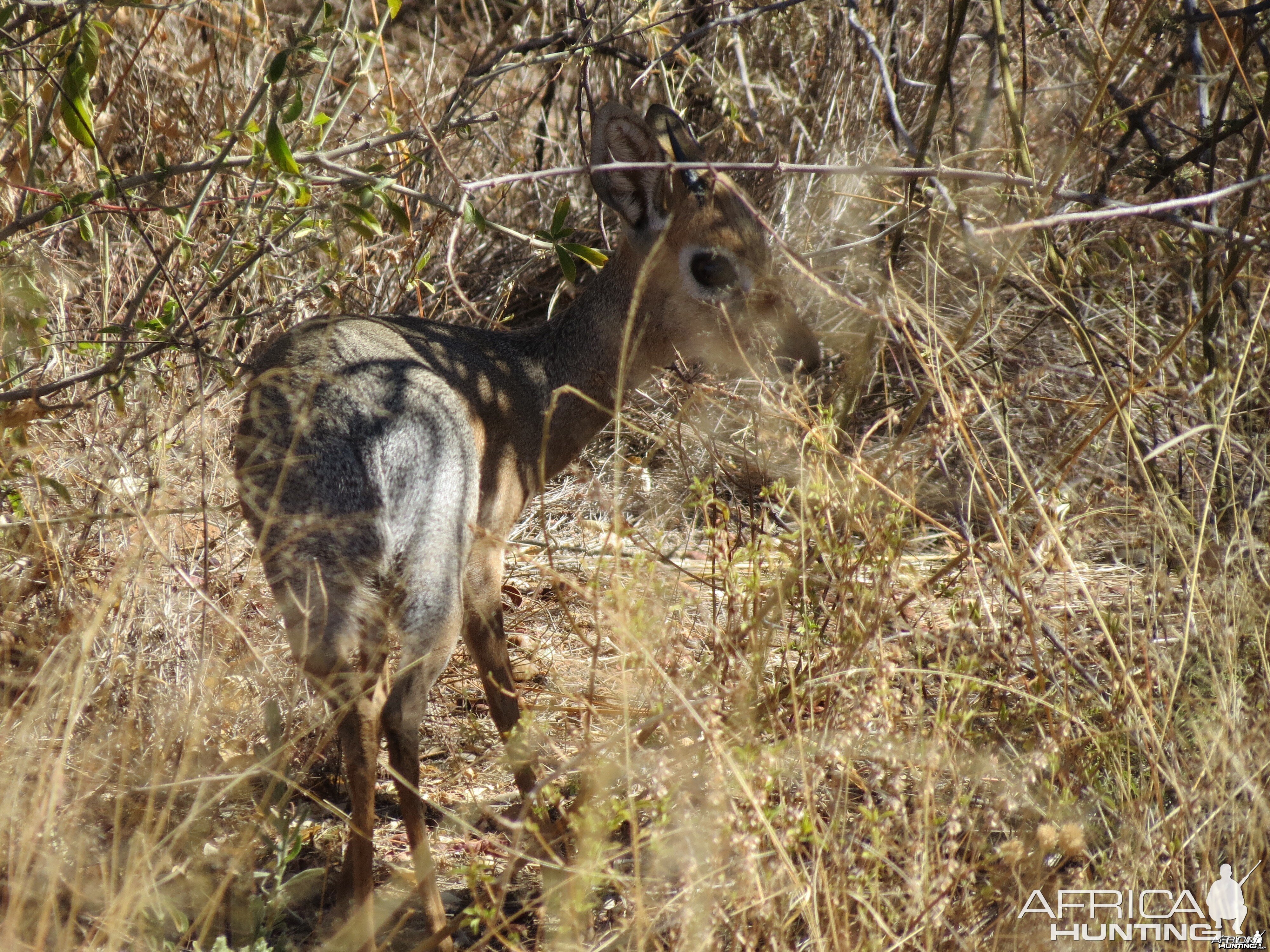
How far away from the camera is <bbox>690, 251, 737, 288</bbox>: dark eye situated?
412cm

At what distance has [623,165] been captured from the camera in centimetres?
293

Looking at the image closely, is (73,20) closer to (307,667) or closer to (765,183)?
(307,667)

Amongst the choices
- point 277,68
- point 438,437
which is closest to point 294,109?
point 277,68

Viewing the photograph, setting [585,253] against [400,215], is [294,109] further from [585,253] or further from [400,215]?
[585,253]

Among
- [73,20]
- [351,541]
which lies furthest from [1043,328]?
[73,20]

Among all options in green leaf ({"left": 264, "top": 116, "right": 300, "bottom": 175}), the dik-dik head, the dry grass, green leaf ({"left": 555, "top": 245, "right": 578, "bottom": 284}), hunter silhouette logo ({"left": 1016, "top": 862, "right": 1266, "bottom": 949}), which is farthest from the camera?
the dik-dik head

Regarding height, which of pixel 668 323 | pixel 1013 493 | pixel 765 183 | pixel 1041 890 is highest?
pixel 765 183

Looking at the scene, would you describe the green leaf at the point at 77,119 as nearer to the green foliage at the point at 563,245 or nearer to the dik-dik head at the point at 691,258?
the green foliage at the point at 563,245

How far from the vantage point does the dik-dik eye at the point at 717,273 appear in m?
4.12

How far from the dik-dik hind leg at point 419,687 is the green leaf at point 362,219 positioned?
106 cm

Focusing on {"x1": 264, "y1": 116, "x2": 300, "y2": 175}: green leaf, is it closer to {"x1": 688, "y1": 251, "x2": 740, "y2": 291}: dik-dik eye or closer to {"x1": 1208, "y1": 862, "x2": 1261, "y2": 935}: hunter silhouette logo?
{"x1": 688, "y1": 251, "x2": 740, "y2": 291}: dik-dik eye

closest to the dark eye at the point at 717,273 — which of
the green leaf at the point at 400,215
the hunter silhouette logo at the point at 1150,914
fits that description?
the green leaf at the point at 400,215

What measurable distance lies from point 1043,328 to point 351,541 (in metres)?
3.73

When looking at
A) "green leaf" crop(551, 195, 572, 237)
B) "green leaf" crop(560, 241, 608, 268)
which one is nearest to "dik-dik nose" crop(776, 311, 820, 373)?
"green leaf" crop(560, 241, 608, 268)
